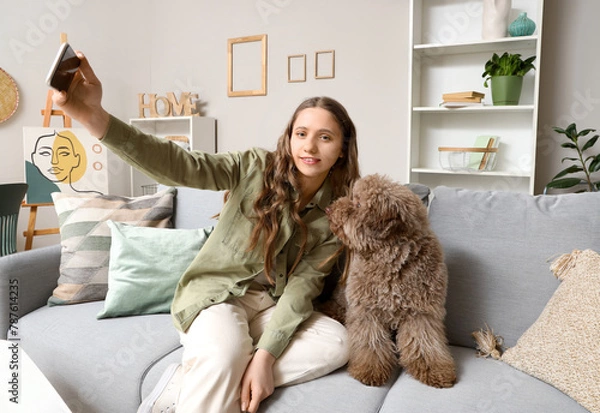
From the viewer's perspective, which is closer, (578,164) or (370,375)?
(370,375)

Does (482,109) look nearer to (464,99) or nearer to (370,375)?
(464,99)

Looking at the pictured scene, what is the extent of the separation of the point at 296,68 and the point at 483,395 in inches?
116

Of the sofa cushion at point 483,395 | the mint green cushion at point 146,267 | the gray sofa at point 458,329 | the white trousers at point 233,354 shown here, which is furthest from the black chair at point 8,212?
the sofa cushion at point 483,395

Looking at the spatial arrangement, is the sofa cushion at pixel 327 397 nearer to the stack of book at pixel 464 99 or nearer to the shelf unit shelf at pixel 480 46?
the stack of book at pixel 464 99

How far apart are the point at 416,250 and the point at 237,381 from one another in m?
0.57

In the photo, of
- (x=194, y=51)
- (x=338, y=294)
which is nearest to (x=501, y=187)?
(x=338, y=294)

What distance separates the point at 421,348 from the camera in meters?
1.21

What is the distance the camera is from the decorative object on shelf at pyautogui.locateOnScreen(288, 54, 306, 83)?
3553 millimetres

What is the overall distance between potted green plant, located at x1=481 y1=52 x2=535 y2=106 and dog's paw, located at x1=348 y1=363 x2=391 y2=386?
204cm

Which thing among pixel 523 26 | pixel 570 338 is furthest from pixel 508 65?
pixel 570 338

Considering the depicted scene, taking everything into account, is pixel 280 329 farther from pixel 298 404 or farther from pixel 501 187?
pixel 501 187

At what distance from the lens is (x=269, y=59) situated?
12.1ft

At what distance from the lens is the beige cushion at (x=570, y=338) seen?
1084 mm

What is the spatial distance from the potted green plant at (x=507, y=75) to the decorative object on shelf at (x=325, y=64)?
1146 mm
